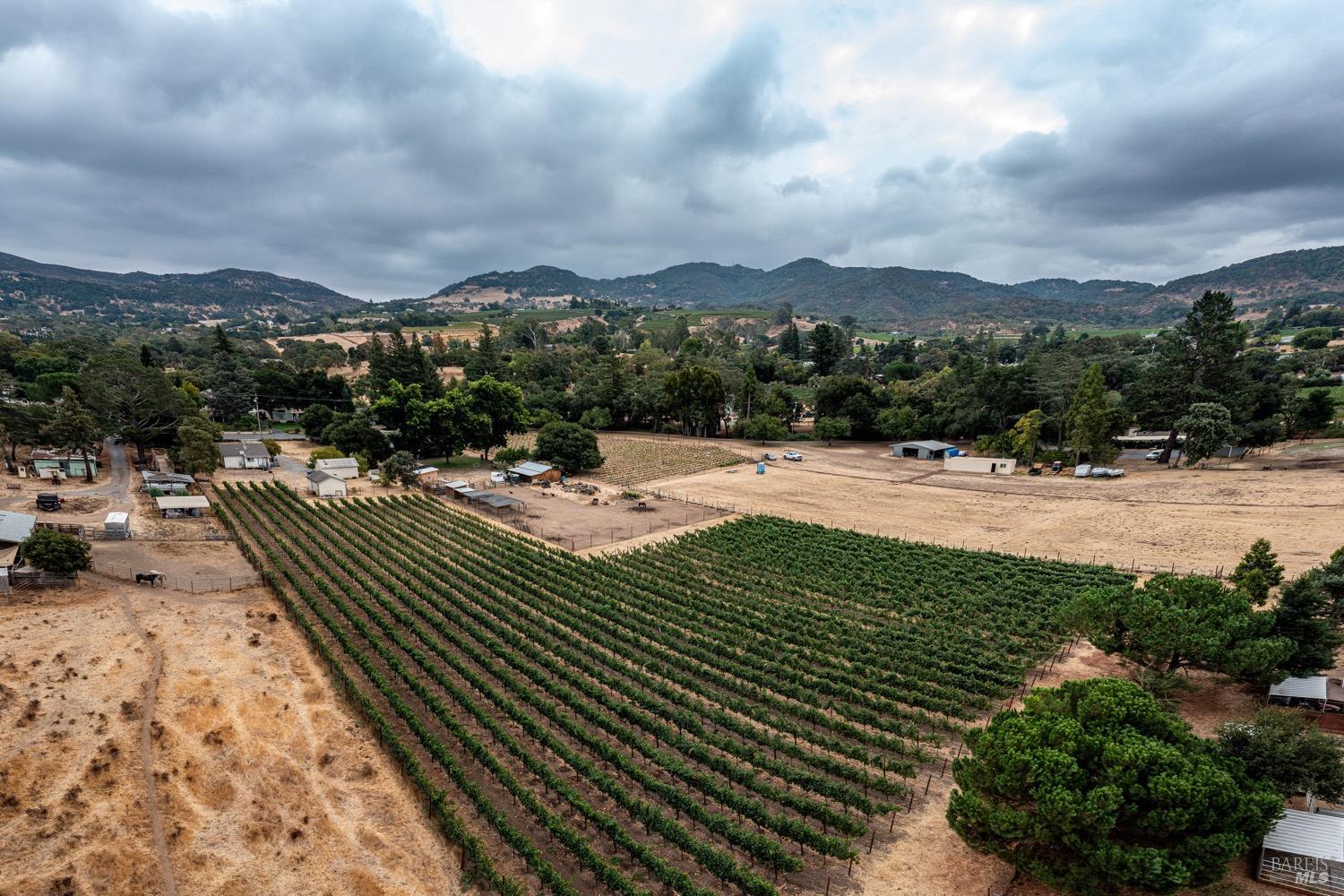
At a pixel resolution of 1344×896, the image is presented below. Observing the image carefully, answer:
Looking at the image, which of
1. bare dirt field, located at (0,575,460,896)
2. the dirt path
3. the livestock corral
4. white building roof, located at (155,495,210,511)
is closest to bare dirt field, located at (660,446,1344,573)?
the livestock corral

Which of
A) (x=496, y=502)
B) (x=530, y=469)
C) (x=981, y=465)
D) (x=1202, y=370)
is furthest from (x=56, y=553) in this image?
(x=1202, y=370)

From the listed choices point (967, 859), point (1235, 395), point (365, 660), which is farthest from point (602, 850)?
point (1235, 395)

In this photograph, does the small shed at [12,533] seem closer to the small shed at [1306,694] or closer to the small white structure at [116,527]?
the small white structure at [116,527]

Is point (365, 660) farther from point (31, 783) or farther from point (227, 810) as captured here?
point (31, 783)

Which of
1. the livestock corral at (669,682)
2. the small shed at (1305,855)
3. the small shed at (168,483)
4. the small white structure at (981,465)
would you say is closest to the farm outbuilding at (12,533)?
the livestock corral at (669,682)

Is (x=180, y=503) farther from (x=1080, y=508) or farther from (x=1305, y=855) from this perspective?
(x=1080, y=508)

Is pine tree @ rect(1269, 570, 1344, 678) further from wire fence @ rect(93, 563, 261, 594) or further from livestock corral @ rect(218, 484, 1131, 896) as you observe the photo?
wire fence @ rect(93, 563, 261, 594)
